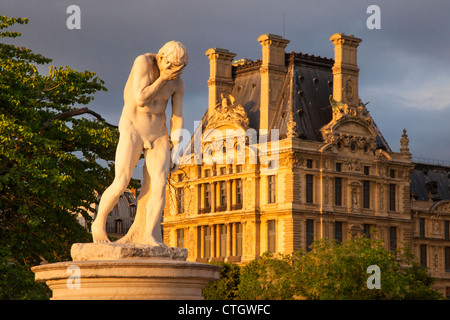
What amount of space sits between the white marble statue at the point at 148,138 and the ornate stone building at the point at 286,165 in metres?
71.1

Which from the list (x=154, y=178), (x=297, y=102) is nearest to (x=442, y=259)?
(x=297, y=102)

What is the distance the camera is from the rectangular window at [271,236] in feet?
302

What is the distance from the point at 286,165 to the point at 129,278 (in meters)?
73.7

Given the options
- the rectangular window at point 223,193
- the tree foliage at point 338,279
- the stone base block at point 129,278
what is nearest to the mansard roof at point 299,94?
the rectangular window at point 223,193

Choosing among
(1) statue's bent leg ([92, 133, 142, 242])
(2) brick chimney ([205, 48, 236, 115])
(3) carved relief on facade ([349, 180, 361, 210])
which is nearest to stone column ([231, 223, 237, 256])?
(3) carved relief on facade ([349, 180, 361, 210])

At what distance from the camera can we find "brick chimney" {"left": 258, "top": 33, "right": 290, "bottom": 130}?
95.9m

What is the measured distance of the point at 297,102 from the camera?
95.9m

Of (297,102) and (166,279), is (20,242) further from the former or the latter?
(297,102)

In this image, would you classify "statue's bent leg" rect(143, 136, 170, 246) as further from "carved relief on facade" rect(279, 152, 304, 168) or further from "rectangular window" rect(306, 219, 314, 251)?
"rectangular window" rect(306, 219, 314, 251)

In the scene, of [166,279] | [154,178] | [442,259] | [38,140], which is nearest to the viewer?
[166,279]

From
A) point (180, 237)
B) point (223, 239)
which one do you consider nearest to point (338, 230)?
point (223, 239)
